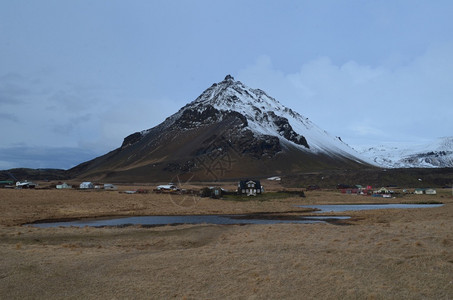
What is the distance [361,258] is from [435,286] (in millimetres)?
4166

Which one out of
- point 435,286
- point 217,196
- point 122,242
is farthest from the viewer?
point 217,196

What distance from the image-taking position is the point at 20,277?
16.0 metres

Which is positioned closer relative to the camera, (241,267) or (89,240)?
(241,267)

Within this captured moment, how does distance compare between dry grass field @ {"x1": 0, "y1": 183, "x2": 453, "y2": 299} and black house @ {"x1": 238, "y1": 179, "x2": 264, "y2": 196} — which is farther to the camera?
black house @ {"x1": 238, "y1": 179, "x2": 264, "y2": 196}

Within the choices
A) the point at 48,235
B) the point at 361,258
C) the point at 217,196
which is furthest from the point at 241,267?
the point at 217,196

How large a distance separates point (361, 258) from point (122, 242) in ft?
63.3

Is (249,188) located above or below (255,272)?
above

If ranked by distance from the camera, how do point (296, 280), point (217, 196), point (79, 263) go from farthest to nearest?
point (217, 196) → point (79, 263) → point (296, 280)

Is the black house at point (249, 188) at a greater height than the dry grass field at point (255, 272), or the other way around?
the black house at point (249, 188)

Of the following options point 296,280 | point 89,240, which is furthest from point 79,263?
point 89,240

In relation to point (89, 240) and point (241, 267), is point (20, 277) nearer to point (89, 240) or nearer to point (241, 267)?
point (241, 267)

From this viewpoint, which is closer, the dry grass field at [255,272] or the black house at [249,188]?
the dry grass field at [255,272]

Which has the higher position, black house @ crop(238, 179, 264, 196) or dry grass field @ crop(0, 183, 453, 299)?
black house @ crop(238, 179, 264, 196)

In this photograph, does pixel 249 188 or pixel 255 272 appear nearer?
pixel 255 272
